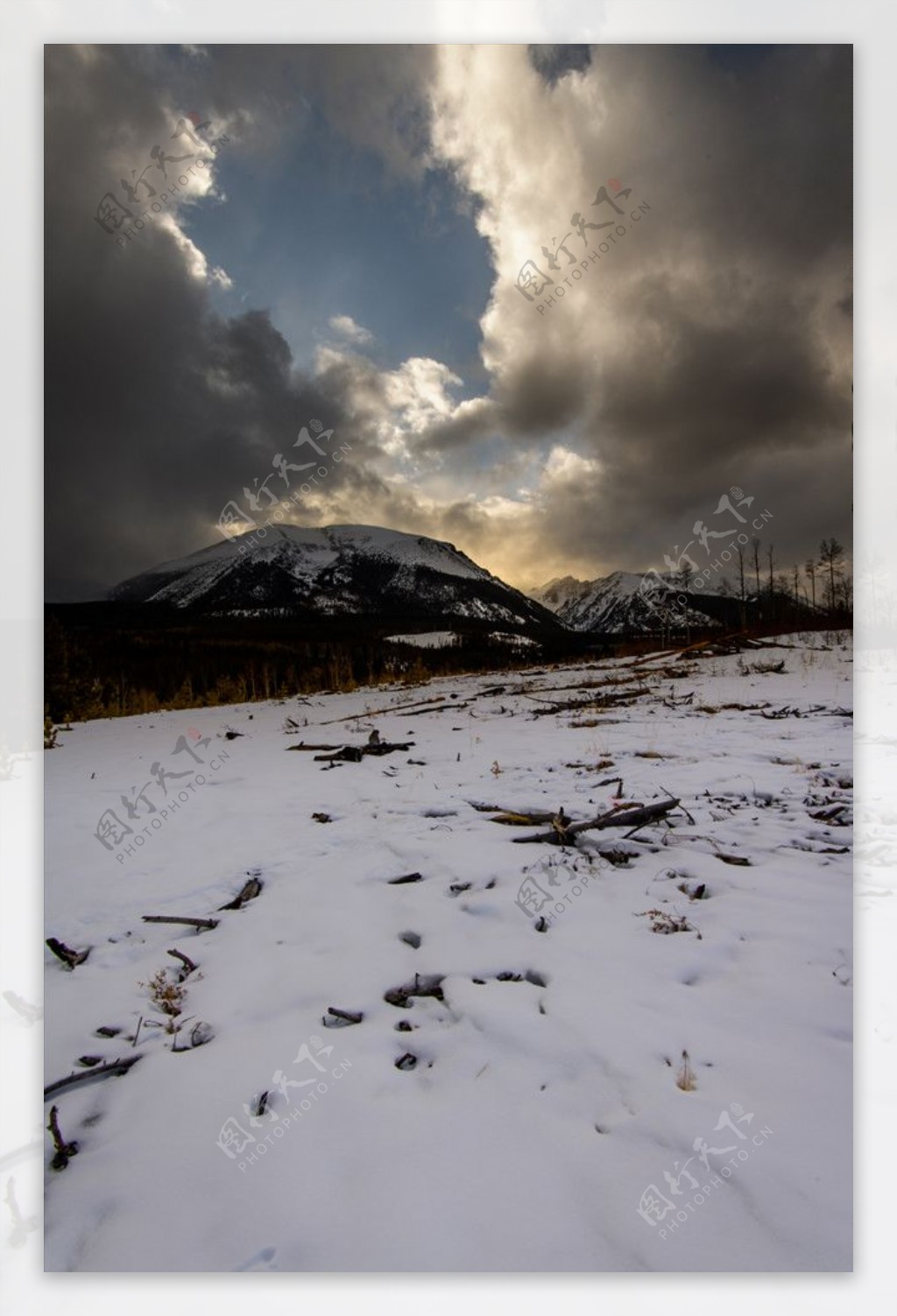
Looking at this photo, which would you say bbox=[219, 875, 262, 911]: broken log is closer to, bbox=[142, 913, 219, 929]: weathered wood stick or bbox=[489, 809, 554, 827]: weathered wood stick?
bbox=[142, 913, 219, 929]: weathered wood stick

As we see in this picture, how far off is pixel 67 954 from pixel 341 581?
15052cm

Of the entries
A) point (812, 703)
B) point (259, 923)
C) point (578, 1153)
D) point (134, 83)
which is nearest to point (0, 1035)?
point (259, 923)

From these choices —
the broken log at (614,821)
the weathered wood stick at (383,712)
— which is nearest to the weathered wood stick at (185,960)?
the broken log at (614,821)

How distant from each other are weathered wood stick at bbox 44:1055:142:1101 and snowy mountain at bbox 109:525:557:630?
11108 centimetres

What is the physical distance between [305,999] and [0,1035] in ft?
4.40

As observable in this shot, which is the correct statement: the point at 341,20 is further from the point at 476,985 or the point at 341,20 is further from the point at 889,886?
the point at 889,886

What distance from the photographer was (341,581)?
491 feet

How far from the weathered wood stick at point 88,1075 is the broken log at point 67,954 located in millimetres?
740

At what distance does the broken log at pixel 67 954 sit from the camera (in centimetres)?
282

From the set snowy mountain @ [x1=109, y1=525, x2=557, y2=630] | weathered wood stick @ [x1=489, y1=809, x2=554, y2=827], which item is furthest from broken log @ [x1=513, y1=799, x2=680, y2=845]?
snowy mountain @ [x1=109, y1=525, x2=557, y2=630]

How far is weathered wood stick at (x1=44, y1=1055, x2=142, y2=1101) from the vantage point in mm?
2102

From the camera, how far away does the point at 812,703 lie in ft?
27.0

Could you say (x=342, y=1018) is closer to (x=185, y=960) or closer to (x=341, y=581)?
(x=185, y=960)

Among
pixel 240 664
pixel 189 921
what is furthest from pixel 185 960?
pixel 240 664
